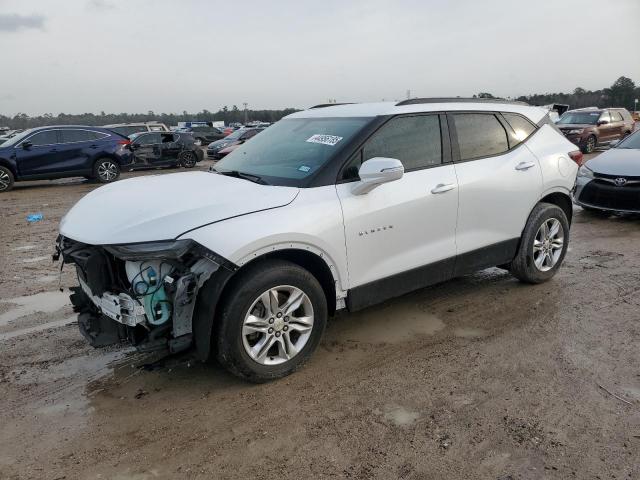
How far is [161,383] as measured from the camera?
349 centimetres

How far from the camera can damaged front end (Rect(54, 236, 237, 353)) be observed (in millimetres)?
2959

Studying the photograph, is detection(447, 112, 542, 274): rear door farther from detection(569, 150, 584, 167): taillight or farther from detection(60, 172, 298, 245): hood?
detection(60, 172, 298, 245): hood

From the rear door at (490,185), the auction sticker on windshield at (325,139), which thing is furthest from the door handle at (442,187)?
the auction sticker on windshield at (325,139)

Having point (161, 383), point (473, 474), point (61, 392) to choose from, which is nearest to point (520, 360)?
point (473, 474)

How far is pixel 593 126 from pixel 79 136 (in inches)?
702

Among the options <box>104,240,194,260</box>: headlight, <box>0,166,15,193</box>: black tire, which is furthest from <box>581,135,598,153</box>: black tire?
<box>104,240,194,260</box>: headlight

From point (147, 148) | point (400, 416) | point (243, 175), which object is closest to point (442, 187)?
point (243, 175)

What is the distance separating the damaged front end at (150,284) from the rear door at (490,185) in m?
2.23

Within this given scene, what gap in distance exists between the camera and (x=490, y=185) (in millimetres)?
4395

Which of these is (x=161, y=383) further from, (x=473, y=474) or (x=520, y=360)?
(x=520, y=360)

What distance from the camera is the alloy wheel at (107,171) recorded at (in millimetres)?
15000

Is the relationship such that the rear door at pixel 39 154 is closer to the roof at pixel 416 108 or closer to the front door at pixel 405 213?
the roof at pixel 416 108

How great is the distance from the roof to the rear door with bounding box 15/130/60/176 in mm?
11801

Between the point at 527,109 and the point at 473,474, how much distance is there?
383cm
